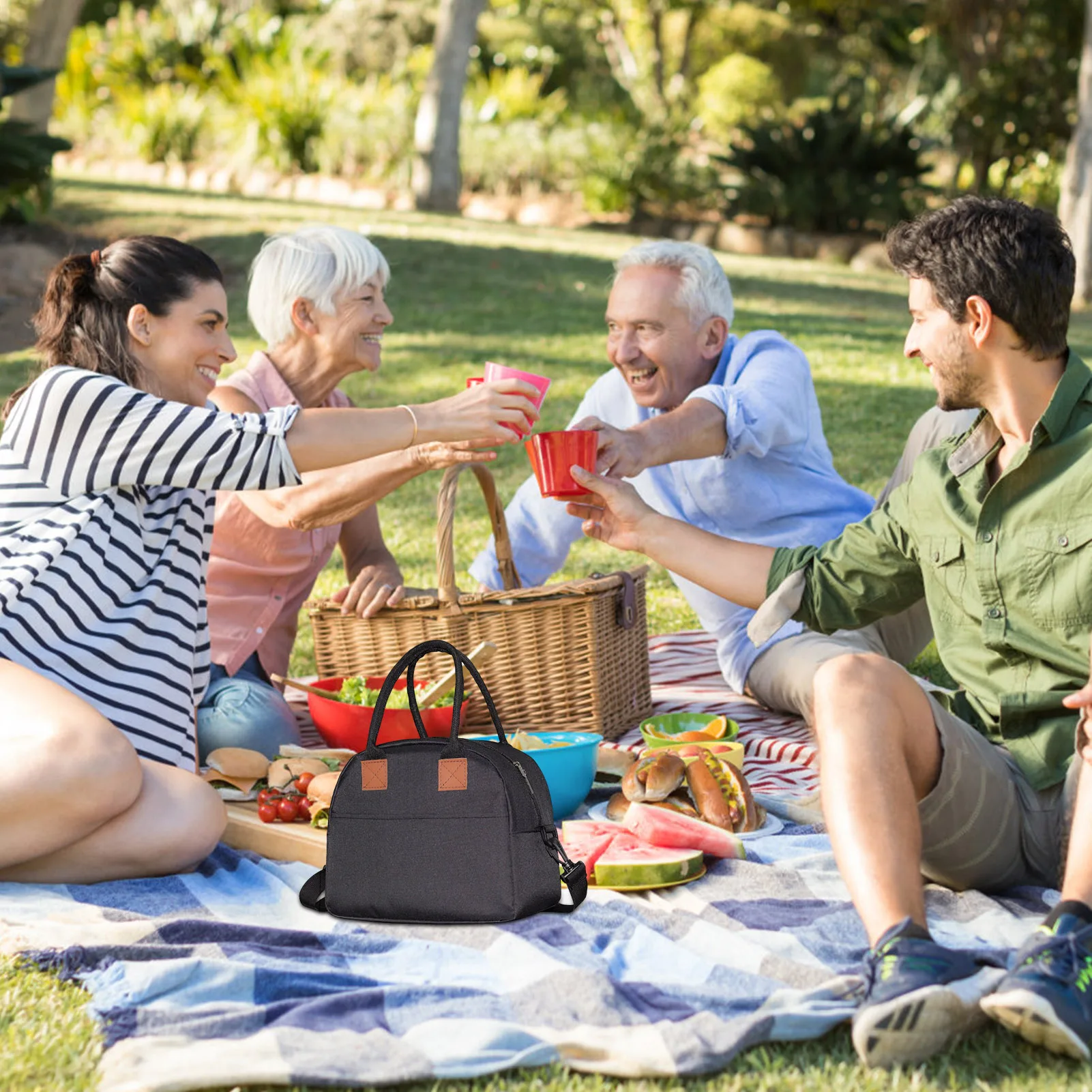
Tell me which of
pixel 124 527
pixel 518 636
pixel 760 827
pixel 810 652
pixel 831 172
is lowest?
pixel 760 827

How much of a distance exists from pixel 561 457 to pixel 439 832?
3.73ft

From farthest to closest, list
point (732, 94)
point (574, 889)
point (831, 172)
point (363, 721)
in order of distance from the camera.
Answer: point (732, 94) < point (831, 172) < point (363, 721) < point (574, 889)

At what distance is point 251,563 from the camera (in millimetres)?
4625

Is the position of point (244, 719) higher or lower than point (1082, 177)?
lower

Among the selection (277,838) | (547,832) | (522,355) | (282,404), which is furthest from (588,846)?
(522,355)

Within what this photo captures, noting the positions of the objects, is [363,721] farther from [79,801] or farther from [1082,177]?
A: [1082,177]

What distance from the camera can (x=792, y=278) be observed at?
14.2 m

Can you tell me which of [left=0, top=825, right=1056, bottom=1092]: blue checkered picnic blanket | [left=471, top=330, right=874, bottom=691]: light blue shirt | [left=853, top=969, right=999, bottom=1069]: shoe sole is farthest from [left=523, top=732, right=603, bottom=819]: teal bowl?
[left=853, top=969, right=999, bottom=1069]: shoe sole

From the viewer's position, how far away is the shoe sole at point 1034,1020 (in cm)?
232

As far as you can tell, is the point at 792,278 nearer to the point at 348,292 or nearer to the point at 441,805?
the point at 348,292

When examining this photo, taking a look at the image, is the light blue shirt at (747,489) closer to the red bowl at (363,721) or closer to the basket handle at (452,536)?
the basket handle at (452,536)

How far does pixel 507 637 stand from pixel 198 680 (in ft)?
3.06

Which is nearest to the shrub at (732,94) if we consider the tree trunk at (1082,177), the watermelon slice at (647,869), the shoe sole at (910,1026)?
the tree trunk at (1082,177)

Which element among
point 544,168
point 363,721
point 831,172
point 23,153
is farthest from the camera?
point 544,168
